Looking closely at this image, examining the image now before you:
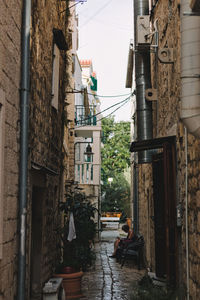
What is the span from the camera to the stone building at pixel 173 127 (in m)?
4.39

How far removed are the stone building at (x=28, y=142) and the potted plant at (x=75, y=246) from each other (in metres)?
0.37

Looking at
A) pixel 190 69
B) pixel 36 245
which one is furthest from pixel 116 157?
pixel 190 69

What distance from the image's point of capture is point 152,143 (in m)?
7.62

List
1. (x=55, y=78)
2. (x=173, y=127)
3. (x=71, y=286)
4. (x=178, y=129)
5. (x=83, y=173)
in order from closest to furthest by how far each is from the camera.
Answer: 1. (x=178, y=129)
2. (x=173, y=127)
3. (x=71, y=286)
4. (x=55, y=78)
5. (x=83, y=173)

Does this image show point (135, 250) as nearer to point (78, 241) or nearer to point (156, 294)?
point (78, 241)

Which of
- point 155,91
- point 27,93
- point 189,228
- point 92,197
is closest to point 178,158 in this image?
point 189,228

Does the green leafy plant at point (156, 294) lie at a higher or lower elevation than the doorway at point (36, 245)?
lower

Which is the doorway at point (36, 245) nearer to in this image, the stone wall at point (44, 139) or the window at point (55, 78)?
the stone wall at point (44, 139)

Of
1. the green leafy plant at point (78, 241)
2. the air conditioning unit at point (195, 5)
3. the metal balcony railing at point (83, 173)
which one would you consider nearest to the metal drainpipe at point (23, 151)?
the air conditioning unit at point (195, 5)

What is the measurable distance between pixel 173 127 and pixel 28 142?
2.40 metres

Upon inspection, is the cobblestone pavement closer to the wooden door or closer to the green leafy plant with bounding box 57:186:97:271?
the green leafy plant with bounding box 57:186:97:271

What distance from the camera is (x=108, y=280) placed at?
10.6 metres

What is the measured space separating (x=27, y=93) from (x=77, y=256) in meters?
5.80

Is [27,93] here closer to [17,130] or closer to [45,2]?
[17,130]
